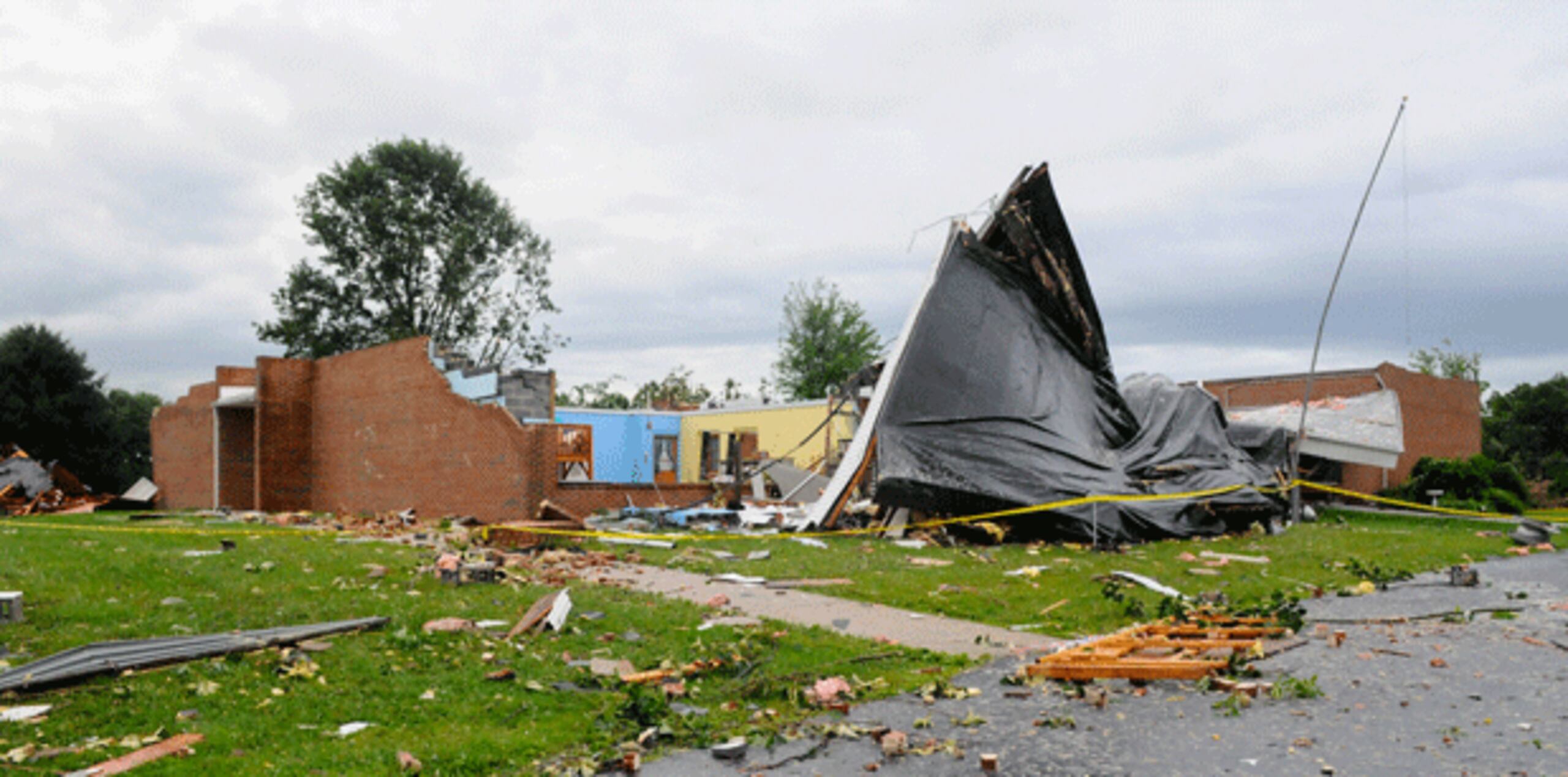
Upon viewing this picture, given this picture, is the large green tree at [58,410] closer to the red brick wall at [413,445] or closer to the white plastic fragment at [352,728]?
the red brick wall at [413,445]

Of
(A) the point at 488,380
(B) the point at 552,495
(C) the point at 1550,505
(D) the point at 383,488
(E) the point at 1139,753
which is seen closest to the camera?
(E) the point at 1139,753

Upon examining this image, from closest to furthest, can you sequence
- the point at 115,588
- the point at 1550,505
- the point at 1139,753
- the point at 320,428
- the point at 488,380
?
the point at 1139,753 → the point at 115,588 → the point at 488,380 → the point at 320,428 → the point at 1550,505

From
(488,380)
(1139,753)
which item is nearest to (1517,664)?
(1139,753)

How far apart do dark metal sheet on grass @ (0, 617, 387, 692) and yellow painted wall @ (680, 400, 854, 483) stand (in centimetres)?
2376

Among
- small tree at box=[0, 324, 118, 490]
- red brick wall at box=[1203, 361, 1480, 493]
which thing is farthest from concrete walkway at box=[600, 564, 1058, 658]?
small tree at box=[0, 324, 118, 490]

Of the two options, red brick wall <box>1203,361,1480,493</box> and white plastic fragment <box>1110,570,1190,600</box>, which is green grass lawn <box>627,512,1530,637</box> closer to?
white plastic fragment <box>1110,570,1190,600</box>

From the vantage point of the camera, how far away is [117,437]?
39.8 m

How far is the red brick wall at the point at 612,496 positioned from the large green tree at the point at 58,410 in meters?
29.1

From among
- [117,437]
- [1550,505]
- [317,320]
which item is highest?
[317,320]

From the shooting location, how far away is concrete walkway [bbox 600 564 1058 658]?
6.55m

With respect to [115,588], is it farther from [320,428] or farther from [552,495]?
[320,428]

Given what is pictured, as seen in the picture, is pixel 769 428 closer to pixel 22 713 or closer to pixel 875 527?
pixel 875 527

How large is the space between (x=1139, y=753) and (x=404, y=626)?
464 centimetres

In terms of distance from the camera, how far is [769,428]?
34656 mm
